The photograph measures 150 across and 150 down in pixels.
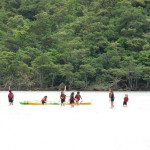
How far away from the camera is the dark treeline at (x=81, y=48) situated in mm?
64000

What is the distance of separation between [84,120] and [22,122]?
3551mm

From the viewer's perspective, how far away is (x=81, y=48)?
70.8 meters

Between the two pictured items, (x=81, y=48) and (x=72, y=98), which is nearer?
(x=72, y=98)

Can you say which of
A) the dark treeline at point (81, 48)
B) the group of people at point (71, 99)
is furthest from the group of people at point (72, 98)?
the dark treeline at point (81, 48)

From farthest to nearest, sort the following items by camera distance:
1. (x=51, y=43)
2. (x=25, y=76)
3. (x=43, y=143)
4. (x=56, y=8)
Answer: (x=56, y=8) < (x=51, y=43) < (x=25, y=76) < (x=43, y=143)

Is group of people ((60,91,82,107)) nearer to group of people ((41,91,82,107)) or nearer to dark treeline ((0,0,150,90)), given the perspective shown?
group of people ((41,91,82,107))

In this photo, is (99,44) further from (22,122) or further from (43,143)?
(43,143)

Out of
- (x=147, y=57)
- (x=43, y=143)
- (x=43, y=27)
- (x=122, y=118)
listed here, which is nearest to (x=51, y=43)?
(x=43, y=27)

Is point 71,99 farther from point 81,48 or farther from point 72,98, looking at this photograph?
point 81,48

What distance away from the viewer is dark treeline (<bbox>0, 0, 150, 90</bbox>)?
6400 centimetres

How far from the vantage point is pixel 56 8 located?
3570 inches

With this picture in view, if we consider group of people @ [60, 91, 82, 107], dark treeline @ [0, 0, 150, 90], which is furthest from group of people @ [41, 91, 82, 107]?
dark treeline @ [0, 0, 150, 90]

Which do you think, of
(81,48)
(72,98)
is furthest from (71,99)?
(81,48)

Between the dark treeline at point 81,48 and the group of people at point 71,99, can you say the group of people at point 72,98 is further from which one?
the dark treeline at point 81,48
